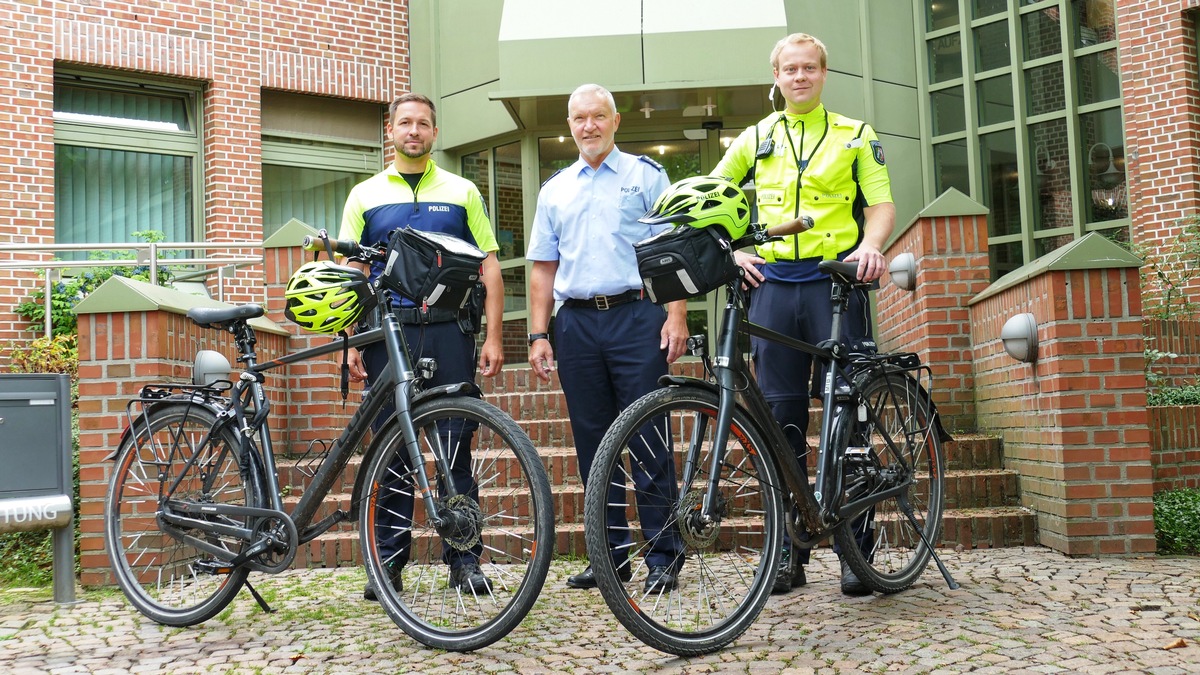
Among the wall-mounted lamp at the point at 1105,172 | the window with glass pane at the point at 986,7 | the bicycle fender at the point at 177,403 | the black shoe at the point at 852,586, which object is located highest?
the window with glass pane at the point at 986,7

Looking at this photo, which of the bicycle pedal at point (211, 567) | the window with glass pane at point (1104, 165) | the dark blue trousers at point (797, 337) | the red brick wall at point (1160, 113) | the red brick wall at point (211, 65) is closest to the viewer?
the bicycle pedal at point (211, 567)

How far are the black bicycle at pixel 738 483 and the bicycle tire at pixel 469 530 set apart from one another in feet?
0.81

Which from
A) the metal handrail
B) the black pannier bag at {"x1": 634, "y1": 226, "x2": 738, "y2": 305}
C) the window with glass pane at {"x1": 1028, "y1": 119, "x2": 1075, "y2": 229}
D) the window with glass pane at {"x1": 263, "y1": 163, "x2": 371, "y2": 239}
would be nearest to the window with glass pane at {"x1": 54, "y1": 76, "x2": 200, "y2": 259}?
the metal handrail

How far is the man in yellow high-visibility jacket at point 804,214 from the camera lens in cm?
409

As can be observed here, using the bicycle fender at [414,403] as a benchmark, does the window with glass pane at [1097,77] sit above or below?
above

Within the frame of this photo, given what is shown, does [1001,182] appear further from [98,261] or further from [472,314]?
[98,261]

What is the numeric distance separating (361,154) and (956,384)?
7613mm

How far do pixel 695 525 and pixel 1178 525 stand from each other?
2.90 m

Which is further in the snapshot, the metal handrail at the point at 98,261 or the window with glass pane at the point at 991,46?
the window with glass pane at the point at 991,46

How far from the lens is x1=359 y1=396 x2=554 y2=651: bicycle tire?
3281 millimetres

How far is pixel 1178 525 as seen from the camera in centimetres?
498

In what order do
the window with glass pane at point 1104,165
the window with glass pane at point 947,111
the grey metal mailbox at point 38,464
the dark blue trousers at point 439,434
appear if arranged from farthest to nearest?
the window with glass pane at point 947,111, the window with glass pane at point 1104,165, the grey metal mailbox at point 38,464, the dark blue trousers at point 439,434

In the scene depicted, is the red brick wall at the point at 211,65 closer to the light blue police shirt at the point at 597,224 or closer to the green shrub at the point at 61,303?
the green shrub at the point at 61,303

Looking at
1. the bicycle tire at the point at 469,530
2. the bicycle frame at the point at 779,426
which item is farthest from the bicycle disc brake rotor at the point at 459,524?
the bicycle frame at the point at 779,426
